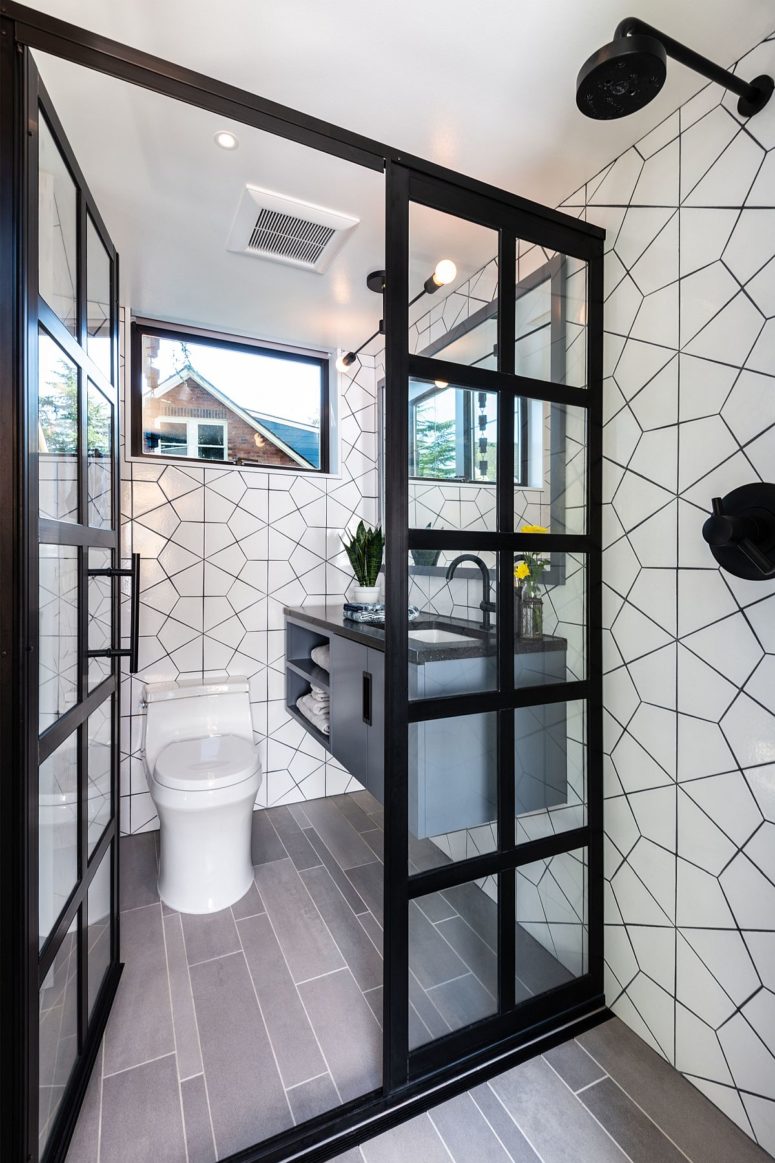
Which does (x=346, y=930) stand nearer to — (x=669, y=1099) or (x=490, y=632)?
(x=669, y=1099)

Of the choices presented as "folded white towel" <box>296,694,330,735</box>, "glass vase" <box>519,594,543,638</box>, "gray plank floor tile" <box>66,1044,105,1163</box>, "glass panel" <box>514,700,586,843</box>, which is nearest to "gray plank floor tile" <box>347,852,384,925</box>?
"folded white towel" <box>296,694,330,735</box>

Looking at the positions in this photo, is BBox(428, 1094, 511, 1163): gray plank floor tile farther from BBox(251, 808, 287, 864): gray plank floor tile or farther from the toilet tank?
the toilet tank

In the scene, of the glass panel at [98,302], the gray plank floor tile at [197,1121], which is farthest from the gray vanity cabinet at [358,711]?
the glass panel at [98,302]

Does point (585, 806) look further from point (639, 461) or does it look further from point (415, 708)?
point (639, 461)

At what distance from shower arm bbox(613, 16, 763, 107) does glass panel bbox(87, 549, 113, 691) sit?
5.15 ft

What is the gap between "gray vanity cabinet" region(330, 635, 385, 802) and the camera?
5.65 ft

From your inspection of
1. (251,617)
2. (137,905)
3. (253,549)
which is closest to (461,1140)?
(137,905)

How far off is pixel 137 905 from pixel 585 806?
1710 millimetres

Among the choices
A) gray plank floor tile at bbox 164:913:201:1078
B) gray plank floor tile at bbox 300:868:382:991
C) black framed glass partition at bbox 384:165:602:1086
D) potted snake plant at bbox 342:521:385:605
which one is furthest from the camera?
potted snake plant at bbox 342:521:385:605

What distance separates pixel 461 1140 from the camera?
1.18 metres

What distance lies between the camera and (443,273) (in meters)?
1.35

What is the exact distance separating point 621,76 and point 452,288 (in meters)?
0.52

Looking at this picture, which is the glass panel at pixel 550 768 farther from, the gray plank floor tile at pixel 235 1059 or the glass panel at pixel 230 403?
the glass panel at pixel 230 403

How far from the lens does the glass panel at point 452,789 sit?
1331 mm
